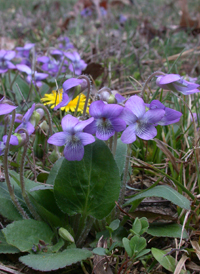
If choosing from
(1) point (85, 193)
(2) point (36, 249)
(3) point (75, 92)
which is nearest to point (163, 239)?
(1) point (85, 193)

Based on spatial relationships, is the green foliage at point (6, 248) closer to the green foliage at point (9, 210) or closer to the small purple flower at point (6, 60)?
the green foliage at point (9, 210)

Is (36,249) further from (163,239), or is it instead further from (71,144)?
(163,239)

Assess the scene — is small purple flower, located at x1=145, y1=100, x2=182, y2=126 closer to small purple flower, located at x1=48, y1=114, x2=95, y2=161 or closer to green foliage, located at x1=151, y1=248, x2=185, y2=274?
small purple flower, located at x1=48, y1=114, x2=95, y2=161

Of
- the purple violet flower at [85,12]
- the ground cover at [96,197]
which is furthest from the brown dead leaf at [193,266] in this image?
the purple violet flower at [85,12]

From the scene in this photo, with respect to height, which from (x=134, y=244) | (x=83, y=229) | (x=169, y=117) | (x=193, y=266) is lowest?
(x=193, y=266)

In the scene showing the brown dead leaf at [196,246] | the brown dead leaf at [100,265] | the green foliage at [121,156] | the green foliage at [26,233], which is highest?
the green foliage at [121,156]

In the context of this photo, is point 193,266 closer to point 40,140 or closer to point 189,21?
point 40,140

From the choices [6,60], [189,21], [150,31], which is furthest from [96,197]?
[189,21]
